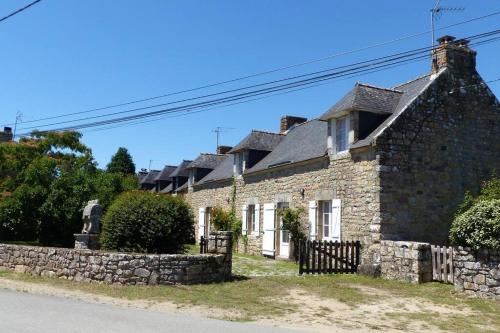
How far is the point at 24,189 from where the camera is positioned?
61.2 feet

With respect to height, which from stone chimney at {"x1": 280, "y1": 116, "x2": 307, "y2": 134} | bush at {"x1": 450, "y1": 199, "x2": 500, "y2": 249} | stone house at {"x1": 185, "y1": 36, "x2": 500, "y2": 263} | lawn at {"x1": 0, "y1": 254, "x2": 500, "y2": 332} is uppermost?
stone chimney at {"x1": 280, "y1": 116, "x2": 307, "y2": 134}

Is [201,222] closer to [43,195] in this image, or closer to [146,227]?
[43,195]

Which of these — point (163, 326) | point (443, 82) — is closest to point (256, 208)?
point (443, 82)

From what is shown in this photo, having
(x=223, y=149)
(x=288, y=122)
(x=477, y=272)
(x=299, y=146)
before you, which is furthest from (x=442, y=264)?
(x=223, y=149)

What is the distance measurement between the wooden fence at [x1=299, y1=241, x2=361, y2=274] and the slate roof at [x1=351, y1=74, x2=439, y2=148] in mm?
3000

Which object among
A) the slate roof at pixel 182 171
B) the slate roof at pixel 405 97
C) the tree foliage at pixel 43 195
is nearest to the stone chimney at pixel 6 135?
the slate roof at pixel 182 171

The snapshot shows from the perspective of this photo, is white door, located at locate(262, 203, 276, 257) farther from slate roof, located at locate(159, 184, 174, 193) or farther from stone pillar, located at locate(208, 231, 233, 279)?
slate roof, located at locate(159, 184, 174, 193)

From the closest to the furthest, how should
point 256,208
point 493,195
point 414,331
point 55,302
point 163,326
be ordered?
point 163,326 → point 414,331 → point 55,302 → point 493,195 → point 256,208

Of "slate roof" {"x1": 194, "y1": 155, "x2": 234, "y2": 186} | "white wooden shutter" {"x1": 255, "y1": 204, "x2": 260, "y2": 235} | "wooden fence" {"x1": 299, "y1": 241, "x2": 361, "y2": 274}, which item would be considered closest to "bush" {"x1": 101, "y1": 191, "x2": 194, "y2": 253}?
"wooden fence" {"x1": 299, "y1": 241, "x2": 361, "y2": 274}

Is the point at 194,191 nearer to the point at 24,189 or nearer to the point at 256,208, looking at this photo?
the point at 256,208

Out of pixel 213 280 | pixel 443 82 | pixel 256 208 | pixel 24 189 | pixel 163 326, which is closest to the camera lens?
pixel 163 326

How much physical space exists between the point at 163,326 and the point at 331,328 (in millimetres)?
2559

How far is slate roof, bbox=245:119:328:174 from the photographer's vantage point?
686 inches

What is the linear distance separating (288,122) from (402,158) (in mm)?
10911
